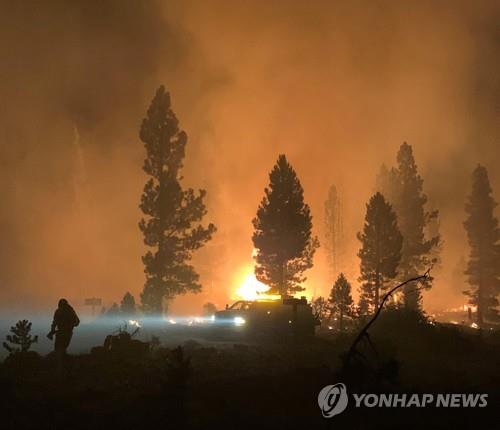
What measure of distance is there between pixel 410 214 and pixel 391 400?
4186cm

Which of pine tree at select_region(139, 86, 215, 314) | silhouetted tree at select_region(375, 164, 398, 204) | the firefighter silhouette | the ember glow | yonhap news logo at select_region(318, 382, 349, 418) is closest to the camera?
yonhap news logo at select_region(318, 382, 349, 418)

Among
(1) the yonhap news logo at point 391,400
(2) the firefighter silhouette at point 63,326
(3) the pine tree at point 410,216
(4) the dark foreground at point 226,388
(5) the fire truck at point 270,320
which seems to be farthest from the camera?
(3) the pine tree at point 410,216

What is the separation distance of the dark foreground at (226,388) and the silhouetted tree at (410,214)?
96.8 feet

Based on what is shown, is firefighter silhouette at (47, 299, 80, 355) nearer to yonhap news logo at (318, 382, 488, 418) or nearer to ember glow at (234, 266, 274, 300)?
yonhap news logo at (318, 382, 488, 418)

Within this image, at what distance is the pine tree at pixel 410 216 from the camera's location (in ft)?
164

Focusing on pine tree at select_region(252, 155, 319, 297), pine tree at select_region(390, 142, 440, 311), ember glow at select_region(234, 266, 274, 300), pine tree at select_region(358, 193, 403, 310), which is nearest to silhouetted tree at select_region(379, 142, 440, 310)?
pine tree at select_region(390, 142, 440, 311)

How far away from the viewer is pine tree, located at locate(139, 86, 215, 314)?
39.4 m

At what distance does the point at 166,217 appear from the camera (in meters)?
39.6

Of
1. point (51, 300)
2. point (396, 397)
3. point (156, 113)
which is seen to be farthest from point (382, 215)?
point (51, 300)

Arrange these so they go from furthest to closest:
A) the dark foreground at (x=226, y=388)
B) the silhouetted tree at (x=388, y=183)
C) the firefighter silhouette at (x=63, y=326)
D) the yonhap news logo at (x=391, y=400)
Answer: the silhouetted tree at (x=388, y=183), the firefighter silhouette at (x=63, y=326), the yonhap news logo at (x=391, y=400), the dark foreground at (x=226, y=388)

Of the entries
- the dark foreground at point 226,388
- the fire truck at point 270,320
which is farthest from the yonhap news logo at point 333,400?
the fire truck at point 270,320

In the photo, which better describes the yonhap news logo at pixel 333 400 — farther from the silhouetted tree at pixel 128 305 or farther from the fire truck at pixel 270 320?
the silhouetted tree at pixel 128 305

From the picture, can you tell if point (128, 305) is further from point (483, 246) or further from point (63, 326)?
point (483, 246)

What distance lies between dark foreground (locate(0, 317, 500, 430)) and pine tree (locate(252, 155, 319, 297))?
1874cm
